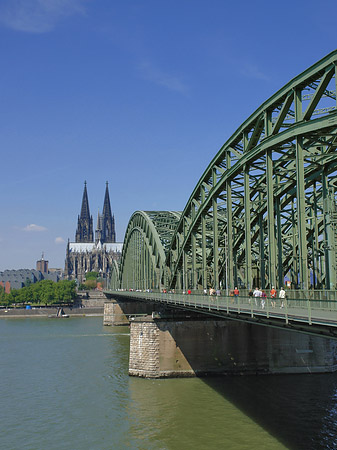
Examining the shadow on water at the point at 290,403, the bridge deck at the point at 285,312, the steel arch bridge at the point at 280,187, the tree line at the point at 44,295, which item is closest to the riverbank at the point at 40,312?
the tree line at the point at 44,295

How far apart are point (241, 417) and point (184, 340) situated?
463 inches

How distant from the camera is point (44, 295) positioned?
157 m

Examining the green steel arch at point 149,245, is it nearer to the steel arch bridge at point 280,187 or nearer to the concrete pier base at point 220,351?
the steel arch bridge at point 280,187

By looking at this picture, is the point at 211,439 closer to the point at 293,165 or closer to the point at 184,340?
the point at 184,340

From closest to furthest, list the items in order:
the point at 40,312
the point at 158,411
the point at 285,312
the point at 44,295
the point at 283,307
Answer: the point at 285,312 < the point at 283,307 < the point at 158,411 < the point at 40,312 < the point at 44,295

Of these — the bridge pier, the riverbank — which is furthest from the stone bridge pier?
the riverbank

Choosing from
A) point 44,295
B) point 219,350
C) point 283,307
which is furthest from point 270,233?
point 44,295

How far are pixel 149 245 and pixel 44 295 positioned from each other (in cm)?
9167

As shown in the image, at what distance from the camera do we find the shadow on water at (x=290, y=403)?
25828 mm

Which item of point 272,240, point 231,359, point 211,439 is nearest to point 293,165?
point 272,240

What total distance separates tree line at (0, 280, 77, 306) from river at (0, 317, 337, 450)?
11232cm

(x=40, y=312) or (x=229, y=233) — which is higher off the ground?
(x=229, y=233)

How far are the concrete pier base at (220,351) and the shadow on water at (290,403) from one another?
1011 millimetres

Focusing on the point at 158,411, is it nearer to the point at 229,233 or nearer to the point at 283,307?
the point at 229,233
